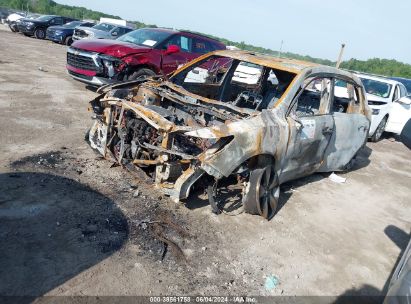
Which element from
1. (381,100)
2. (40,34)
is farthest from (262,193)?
(40,34)

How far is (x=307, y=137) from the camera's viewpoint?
472cm

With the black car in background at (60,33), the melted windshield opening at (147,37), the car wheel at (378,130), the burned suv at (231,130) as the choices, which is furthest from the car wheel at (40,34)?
the car wheel at (378,130)

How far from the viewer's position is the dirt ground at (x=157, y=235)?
304cm

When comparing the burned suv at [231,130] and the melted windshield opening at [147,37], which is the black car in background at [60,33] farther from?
the burned suv at [231,130]

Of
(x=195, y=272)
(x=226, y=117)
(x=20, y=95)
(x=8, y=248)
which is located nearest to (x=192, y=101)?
(x=226, y=117)

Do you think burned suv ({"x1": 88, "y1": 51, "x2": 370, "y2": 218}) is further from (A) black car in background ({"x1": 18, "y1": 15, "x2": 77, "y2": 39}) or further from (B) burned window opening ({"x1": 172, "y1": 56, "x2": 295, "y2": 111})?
(A) black car in background ({"x1": 18, "y1": 15, "x2": 77, "y2": 39})

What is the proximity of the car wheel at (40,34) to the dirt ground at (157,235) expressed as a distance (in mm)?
19267

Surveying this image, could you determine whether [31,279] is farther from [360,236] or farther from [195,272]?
[360,236]

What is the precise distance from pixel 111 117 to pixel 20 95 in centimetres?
431

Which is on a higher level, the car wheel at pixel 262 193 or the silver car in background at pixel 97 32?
the silver car in background at pixel 97 32

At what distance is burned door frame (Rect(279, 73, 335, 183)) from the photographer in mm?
4477

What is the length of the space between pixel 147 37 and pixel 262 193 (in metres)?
6.82

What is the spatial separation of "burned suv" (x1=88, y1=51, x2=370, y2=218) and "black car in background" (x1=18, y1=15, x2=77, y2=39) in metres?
20.2

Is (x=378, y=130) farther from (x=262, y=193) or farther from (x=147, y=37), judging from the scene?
(x=262, y=193)
